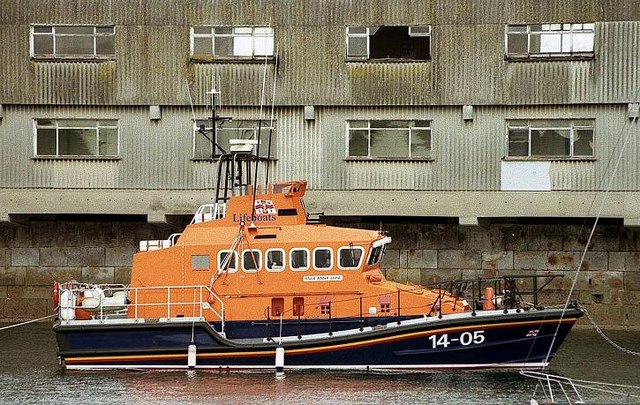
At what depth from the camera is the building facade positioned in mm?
35344

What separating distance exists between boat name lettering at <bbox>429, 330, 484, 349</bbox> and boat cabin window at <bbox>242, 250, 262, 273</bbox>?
3.66 meters

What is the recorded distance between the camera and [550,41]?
35.5m

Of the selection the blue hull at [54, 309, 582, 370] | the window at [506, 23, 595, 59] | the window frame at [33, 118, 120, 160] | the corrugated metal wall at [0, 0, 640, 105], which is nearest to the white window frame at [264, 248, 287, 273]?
the blue hull at [54, 309, 582, 370]

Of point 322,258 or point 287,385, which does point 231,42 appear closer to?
point 322,258

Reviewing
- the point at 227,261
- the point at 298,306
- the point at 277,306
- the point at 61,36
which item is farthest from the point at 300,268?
the point at 61,36

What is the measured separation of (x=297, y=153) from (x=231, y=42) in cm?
320

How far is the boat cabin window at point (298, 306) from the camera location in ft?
93.6

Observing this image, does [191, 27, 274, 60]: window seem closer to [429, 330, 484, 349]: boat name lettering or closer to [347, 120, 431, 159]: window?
[347, 120, 431, 159]: window

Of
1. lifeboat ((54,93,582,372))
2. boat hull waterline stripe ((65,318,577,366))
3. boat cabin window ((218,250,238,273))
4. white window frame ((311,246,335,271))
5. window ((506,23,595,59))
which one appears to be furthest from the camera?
window ((506,23,595,59))

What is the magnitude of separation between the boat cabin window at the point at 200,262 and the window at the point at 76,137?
8372 millimetres

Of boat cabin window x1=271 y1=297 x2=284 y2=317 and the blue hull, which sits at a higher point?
boat cabin window x1=271 y1=297 x2=284 y2=317

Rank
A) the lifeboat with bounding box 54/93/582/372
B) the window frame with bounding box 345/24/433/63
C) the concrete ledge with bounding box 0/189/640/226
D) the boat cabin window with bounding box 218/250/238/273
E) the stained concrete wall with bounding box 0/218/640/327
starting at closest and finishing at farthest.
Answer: the lifeboat with bounding box 54/93/582/372, the boat cabin window with bounding box 218/250/238/273, the concrete ledge with bounding box 0/189/640/226, the stained concrete wall with bounding box 0/218/640/327, the window frame with bounding box 345/24/433/63

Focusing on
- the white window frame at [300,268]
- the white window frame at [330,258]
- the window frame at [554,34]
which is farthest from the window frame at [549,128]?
the white window frame at [300,268]

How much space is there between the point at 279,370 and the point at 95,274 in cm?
958
